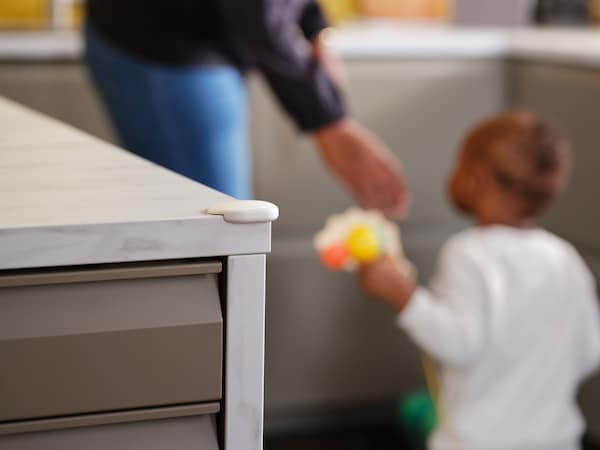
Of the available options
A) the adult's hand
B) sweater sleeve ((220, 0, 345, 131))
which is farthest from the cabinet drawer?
the adult's hand

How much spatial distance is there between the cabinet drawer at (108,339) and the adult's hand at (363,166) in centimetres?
97

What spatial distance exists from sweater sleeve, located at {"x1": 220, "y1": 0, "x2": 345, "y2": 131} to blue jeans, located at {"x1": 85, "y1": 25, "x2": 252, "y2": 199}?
86 millimetres

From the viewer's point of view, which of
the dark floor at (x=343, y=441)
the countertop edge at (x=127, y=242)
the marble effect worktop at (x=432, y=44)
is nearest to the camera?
the countertop edge at (x=127, y=242)

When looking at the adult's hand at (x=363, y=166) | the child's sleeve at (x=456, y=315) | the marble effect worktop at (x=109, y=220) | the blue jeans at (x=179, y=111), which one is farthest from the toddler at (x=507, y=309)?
the marble effect worktop at (x=109, y=220)

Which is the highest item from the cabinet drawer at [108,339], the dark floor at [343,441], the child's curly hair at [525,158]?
the cabinet drawer at [108,339]

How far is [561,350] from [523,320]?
89 millimetres

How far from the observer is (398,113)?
2.21 metres

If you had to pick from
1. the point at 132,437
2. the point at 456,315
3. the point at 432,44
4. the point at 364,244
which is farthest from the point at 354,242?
the point at 132,437

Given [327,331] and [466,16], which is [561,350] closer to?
[327,331]

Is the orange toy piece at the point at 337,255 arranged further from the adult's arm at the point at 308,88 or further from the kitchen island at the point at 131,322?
the kitchen island at the point at 131,322

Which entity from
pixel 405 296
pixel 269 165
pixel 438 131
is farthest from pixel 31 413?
pixel 438 131

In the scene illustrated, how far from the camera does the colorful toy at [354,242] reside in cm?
178

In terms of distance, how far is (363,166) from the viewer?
1.59 meters

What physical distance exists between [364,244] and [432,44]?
577 mm
